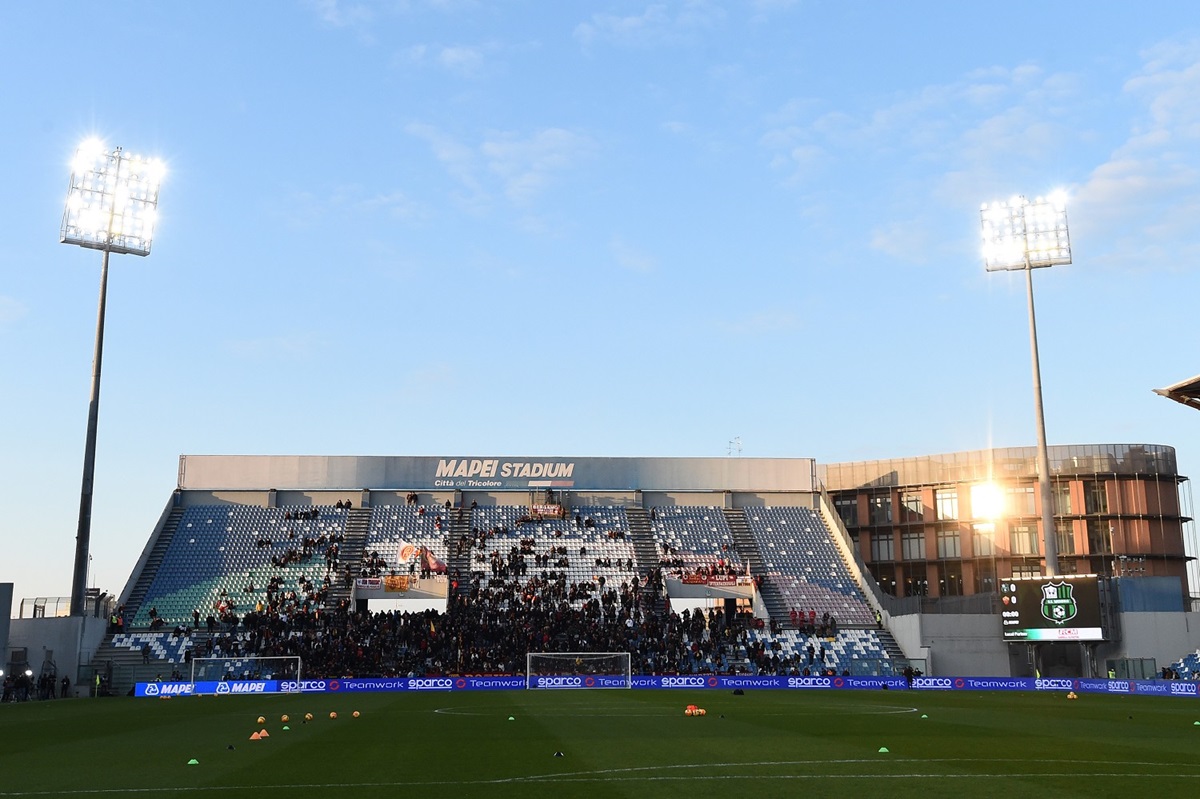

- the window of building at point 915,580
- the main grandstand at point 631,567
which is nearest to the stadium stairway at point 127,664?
the main grandstand at point 631,567

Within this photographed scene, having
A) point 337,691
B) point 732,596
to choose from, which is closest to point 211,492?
point 337,691

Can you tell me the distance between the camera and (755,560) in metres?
73.7

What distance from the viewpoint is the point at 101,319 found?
58.1m

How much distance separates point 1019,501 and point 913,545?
8.57 metres

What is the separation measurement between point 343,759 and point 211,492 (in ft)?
209

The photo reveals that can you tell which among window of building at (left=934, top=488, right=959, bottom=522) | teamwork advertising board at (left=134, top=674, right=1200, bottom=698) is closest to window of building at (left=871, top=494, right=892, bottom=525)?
window of building at (left=934, top=488, right=959, bottom=522)

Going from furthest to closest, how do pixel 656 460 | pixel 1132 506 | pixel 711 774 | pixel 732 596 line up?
pixel 656 460, pixel 1132 506, pixel 732 596, pixel 711 774

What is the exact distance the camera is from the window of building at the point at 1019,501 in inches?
3091

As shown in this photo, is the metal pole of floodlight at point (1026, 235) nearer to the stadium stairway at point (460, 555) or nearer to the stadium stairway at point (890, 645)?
the stadium stairway at point (890, 645)

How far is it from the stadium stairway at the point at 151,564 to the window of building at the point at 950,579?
54.0m

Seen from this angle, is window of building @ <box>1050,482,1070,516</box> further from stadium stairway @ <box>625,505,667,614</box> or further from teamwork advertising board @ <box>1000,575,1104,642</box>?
stadium stairway @ <box>625,505,667,614</box>

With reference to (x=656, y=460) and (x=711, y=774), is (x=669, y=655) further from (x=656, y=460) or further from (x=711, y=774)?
(x=711, y=774)

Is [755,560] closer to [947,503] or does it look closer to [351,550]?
[947,503]

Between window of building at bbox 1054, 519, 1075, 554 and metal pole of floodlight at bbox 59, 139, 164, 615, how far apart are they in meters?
62.5
